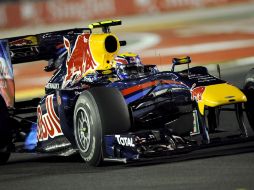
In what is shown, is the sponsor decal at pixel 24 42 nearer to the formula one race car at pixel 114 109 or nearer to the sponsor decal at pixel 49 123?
the formula one race car at pixel 114 109

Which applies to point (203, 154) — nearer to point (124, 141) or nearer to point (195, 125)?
point (195, 125)

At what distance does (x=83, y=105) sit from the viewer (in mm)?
11938

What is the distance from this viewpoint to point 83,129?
12008 millimetres

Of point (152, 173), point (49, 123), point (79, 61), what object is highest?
point (79, 61)

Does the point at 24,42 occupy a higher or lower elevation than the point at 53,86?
higher

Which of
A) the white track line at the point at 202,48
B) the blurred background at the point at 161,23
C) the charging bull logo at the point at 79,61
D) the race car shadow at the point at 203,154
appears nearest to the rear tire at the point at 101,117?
the race car shadow at the point at 203,154

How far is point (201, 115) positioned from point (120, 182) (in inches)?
61.8

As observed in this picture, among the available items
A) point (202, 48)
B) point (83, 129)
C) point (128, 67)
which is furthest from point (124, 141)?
point (202, 48)

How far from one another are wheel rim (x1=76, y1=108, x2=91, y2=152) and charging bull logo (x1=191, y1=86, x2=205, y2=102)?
1.18 meters

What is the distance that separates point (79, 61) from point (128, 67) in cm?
91

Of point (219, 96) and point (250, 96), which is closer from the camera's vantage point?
point (219, 96)

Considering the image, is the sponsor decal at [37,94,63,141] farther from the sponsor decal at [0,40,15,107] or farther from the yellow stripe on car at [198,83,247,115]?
the yellow stripe on car at [198,83,247,115]

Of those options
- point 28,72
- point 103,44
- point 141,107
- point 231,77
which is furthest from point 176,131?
point 28,72

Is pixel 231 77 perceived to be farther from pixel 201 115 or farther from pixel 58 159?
pixel 201 115
